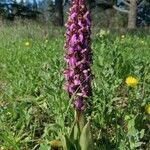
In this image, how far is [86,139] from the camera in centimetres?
325

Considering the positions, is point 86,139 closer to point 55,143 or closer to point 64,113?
point 55,143

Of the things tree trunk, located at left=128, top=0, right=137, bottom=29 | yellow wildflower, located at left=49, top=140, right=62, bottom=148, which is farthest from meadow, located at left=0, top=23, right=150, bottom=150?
tree trunk, located at left=128, top=0, right=137, bottom=29

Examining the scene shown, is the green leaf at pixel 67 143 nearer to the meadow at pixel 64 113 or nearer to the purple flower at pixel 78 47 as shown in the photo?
the meadow at pixel 64 113

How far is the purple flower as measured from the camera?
334 centimetres

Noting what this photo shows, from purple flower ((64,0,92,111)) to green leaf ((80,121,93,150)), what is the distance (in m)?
0.32

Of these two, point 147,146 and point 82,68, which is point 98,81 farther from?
point 82,68

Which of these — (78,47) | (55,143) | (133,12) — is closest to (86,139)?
(55,143)

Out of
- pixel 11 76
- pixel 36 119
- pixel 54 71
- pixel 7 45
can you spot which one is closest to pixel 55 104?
pixel 36 119

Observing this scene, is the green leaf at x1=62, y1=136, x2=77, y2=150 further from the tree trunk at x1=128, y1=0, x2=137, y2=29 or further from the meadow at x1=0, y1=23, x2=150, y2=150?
the tree trunk at x1=128, y1=0, x2=137, y2=29

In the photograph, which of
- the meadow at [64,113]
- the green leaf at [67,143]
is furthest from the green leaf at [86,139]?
the meadow at [64,113]

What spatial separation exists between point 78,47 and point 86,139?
61 cm

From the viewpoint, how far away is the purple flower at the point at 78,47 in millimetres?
3338

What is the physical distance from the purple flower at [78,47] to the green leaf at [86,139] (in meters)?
0.32

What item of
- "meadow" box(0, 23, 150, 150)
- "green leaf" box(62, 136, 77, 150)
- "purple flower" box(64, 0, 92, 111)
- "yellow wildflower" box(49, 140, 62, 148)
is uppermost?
"purple flower" box(64, 0, 92, 111)
